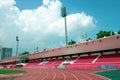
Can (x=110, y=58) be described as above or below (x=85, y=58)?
below

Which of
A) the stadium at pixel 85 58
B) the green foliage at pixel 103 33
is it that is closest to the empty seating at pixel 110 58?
the stadium at pixel 85 58

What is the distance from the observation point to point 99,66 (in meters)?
46.2

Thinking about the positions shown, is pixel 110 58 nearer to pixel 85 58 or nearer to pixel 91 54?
pixel 91 54

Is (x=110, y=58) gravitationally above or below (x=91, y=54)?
below


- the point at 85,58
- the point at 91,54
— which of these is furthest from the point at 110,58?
the point at 85,58

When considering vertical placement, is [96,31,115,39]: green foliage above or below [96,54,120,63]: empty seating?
above

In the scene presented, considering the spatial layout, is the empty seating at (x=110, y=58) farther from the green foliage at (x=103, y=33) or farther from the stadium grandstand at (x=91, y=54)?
the green foliage at (x=103, y=33)

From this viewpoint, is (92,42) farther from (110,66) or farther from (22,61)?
(22,61)

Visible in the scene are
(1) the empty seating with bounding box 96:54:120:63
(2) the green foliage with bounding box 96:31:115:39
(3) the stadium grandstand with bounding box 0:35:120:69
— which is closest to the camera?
(1) the empty seating with bounding box 96:54:120:63

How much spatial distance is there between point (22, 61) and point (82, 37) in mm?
43186

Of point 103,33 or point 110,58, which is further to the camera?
point 103,33

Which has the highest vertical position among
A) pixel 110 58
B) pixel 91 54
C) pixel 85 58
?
pixel 91 54

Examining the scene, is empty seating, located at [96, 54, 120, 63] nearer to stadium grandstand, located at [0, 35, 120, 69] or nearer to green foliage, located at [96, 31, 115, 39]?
stadium grandstand, located at [0, 35, 120, 69]

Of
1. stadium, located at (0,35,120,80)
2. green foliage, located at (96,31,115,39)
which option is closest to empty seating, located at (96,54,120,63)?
stadium, located at (0,35,120,80)
